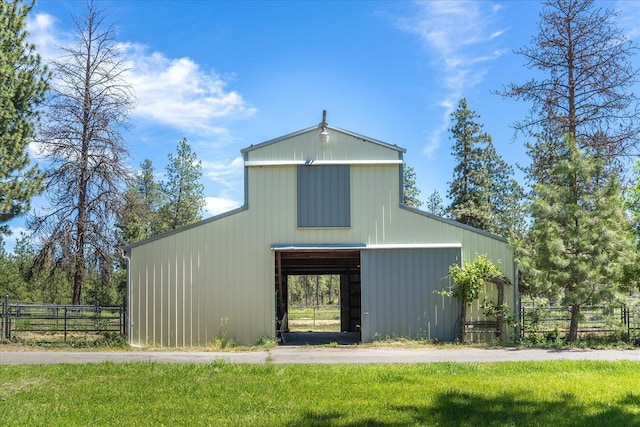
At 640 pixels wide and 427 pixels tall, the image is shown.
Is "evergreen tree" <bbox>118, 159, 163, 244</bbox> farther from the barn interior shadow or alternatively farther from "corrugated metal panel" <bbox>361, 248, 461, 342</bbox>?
"corrugated metal panel" <bbox>361, 248, 461, 342</bbox>

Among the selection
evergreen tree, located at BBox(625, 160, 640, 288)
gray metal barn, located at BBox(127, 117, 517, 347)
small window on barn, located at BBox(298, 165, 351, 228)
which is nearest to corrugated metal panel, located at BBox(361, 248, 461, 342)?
gray metal barn, located at BBox(127, 117, 517, 347)

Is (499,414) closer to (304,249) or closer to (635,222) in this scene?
(304,249)

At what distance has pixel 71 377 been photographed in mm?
10695

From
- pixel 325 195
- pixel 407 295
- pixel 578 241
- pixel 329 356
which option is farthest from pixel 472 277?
pixel 329 356

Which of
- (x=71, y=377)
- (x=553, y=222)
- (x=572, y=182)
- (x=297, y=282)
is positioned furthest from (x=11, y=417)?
(x=297, y=282)

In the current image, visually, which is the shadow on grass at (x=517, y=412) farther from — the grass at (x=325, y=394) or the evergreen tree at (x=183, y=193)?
the evergreen tree at (x=183, y=193)

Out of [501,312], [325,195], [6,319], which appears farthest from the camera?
[6,319]

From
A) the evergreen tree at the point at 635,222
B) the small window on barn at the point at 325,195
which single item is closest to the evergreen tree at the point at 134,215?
the small window on barn at the point at 325,195

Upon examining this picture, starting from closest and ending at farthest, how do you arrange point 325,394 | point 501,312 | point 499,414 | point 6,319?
point 499,414
point 325,394
point 501,312
point 6,319

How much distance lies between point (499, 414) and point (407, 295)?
379 inches

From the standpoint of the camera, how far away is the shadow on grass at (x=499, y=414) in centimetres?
717

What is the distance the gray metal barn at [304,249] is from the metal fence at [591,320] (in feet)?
2.42

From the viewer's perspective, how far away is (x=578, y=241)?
16.5m

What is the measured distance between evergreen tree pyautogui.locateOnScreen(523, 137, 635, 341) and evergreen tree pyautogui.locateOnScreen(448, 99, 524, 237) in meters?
17.3
